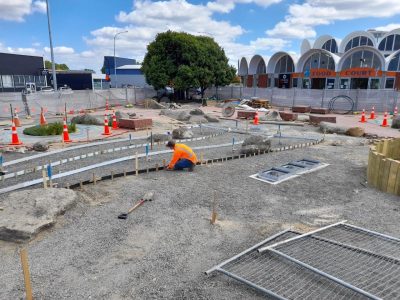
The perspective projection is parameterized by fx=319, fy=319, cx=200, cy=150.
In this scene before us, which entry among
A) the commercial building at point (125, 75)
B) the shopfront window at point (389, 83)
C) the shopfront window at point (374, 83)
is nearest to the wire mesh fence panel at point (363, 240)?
the shopfront window at point (374, 83)

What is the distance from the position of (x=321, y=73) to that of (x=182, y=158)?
3213cm

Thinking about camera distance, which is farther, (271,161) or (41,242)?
(271,161)

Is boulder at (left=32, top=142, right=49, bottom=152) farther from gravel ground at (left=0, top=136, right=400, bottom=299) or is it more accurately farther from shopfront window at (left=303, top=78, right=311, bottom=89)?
shopfront window at (left=303, top=78, right=311, bottom=89)

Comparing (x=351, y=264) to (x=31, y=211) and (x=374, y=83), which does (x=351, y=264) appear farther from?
(x=374, y=83)

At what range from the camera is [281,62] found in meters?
42.6

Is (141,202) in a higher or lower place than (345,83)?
lower

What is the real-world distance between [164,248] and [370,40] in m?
45.2

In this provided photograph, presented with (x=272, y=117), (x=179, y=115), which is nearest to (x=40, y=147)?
(x=179, y=115)

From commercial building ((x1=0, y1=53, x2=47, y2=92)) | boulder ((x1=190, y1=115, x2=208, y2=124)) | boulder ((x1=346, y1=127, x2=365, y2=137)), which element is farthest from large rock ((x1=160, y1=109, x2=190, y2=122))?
commercial building ((x1=0, y1=53, x2=47, y2=92))

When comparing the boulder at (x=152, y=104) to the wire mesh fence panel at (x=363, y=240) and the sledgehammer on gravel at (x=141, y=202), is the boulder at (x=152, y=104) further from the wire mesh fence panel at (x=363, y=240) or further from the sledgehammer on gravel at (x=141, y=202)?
the wire mesh fence panel at (x=363, y=240)

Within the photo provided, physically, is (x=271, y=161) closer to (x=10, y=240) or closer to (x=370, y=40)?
(x=10, y=240)

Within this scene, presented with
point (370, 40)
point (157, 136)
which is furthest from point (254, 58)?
point (157, 136)

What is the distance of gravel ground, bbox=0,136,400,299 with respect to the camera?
3861 millimetres

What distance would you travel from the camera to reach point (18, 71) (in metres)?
45.7
